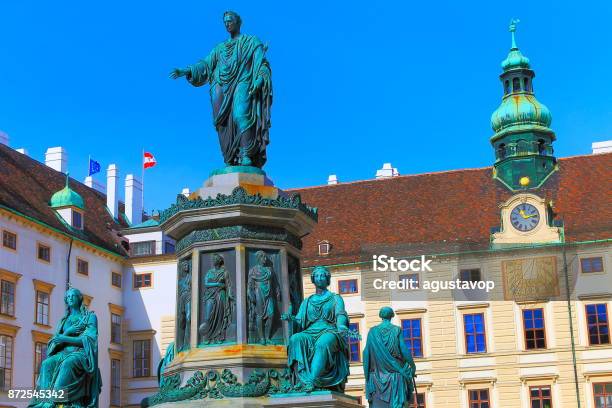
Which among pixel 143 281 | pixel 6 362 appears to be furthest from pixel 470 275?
pixel 6 362

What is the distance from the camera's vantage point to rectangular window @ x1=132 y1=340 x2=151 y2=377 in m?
48.2

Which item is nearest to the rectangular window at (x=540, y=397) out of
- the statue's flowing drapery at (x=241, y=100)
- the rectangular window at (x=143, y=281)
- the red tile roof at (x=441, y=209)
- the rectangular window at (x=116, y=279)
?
the red tile roof at (x=441, y=209)

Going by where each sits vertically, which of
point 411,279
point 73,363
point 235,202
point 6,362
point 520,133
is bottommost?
point 73,363

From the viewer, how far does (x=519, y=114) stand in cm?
5000

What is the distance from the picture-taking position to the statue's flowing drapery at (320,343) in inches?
411

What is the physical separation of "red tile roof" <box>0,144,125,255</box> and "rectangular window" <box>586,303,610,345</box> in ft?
71.5

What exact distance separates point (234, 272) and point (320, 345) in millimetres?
1543

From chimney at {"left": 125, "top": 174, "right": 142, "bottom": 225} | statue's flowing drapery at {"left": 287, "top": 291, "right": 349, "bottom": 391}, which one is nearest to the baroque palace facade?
chimney at {"left": 125, "top": 174, "right": 142, "bottom": 225}

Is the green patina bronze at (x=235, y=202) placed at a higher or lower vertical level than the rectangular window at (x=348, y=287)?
lower

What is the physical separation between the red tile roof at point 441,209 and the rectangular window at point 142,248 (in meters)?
7.60

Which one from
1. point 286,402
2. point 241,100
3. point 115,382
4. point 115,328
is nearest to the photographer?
point 286,402

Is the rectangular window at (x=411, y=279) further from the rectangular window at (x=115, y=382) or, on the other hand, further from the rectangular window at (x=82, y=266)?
the rectangular window at (x=82, y=266)

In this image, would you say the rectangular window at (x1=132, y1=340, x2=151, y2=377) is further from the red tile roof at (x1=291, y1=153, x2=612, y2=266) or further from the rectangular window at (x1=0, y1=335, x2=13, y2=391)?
the rectangular window at (x1=0, y1=335, x2=13, y2=391)

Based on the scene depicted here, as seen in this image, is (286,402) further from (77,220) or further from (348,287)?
(77,220)
